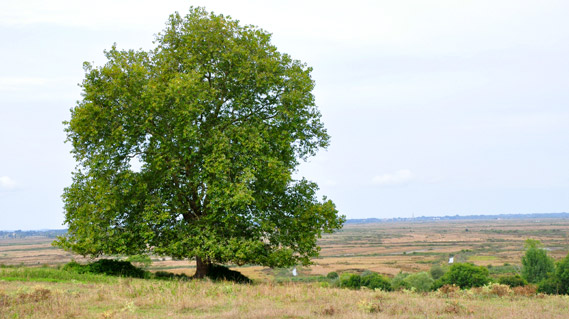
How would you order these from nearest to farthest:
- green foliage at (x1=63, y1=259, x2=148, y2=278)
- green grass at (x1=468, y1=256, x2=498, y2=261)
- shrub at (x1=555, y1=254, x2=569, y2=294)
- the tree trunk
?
green foliage at (x1=63, y1=259, x2=148, y2=278) < the tree trunk < shrub at (x1=555, y1=254, x2=569, y2=294) < green grass at (x1=468, y1=256, x2=498, y2=261)

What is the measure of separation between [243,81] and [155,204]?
815 centimetres

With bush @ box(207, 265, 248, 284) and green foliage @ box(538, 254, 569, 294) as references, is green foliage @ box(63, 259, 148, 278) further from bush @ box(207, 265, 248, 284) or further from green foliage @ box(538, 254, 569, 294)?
green foliage @ box(538, 254, 569, 294)

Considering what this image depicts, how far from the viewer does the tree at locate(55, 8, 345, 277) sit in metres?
24.5

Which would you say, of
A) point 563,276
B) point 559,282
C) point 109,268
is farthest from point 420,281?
point 109,268

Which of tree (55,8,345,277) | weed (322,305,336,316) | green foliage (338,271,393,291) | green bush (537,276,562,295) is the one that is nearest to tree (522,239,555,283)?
green bush (537,276,562,295)

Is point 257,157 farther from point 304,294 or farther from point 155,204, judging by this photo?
point 304,294

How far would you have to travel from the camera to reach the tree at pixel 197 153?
2455 cm

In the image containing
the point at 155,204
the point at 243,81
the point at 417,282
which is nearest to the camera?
the point at 155,204

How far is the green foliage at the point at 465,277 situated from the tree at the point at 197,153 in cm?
4979

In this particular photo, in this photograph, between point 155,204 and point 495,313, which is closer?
point 495,313

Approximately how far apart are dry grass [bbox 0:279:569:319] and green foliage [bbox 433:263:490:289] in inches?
2150

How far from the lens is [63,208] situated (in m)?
27.0

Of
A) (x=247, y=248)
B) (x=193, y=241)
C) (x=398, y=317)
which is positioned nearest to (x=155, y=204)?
(x=193, y=241)

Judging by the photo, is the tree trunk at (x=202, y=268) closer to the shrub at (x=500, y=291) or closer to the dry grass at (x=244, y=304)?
the dry grass at (x=244, y=304)
